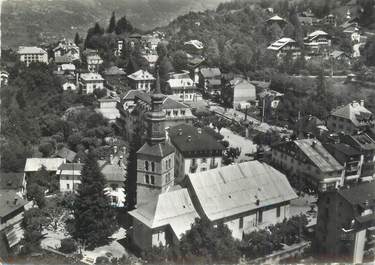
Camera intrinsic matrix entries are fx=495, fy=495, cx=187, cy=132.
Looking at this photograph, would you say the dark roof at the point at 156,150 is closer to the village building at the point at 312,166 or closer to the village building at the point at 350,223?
the village building at the point at 350,223

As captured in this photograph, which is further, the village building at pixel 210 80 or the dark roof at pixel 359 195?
the village building at pixel 210 80

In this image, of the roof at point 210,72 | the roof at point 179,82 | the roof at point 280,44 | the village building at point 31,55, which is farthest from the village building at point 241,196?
the roof at point 280,44

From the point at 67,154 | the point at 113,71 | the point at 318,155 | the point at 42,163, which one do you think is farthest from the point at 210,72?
the point at 42,163

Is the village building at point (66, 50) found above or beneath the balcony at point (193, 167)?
above

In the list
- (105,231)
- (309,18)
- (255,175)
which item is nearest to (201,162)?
(255,175)

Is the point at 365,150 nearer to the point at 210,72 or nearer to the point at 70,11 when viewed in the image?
the point at 70,11

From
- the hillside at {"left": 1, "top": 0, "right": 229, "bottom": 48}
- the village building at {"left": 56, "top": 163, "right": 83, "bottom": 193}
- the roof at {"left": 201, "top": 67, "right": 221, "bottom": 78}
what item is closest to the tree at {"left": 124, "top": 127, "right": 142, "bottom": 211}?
the village building at {"left": 56, "top": 163, "right": 83, "bottom": 193}
